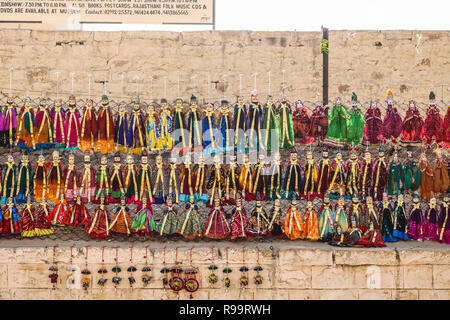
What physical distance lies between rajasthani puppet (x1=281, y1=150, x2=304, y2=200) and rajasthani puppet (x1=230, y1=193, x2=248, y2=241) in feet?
2.35

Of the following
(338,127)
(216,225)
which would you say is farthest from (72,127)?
(338,127)

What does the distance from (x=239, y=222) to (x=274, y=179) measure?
2.79ft

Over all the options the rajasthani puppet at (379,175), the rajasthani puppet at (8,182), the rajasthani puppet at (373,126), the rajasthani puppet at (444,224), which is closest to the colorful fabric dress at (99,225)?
the rajasthani puppet at (8,182)

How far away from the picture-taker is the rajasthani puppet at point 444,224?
7789 millimetres

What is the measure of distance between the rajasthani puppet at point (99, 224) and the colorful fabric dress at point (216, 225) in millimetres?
1530

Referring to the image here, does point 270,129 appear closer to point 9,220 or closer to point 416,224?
point 416,224

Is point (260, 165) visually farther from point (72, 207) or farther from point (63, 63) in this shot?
point (63, 63)

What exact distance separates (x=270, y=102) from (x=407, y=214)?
2.87m

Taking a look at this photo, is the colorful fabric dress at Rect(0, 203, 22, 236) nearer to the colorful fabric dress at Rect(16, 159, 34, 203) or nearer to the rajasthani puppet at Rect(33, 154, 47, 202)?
the colorful fabric dress at Rect(16, 159, 34, 203)

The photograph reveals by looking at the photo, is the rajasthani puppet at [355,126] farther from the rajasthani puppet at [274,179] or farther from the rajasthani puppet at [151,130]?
the rajasthani puppet at [151,130]

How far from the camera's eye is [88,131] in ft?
26.5

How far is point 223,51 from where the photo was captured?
920 cm
